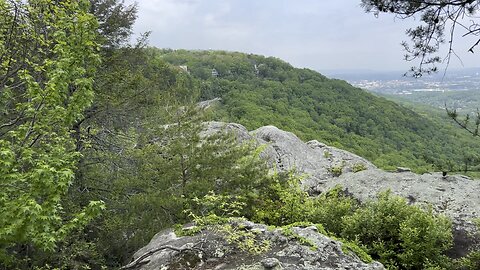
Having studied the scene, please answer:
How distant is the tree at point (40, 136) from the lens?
493 centimetres

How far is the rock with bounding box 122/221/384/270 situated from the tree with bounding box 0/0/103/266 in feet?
4.05

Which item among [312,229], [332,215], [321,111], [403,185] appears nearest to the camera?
[312,229]

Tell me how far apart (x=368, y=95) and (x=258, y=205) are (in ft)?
209

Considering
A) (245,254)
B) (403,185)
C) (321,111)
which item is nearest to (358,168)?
(403,185)

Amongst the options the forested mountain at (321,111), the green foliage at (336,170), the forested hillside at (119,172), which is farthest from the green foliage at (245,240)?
the forested mountain at (321,111)

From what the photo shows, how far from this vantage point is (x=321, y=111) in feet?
182

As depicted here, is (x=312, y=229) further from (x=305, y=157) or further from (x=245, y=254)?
(x=305, y=157)

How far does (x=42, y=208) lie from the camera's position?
4957 mm

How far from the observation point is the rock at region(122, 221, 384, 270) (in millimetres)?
4652

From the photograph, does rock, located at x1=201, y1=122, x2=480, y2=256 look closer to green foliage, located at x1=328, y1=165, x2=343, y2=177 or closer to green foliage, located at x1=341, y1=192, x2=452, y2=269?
green foliage, located at x1=328, y1=165, x2=343, y2=177

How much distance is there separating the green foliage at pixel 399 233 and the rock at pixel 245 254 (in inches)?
68.1

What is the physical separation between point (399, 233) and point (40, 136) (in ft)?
20.6

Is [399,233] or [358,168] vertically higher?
[399,233]

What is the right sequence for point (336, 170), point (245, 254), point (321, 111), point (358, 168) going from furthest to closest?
point (321, 111) → point (336, 170) → point (358, 168) → point (245, 254)
